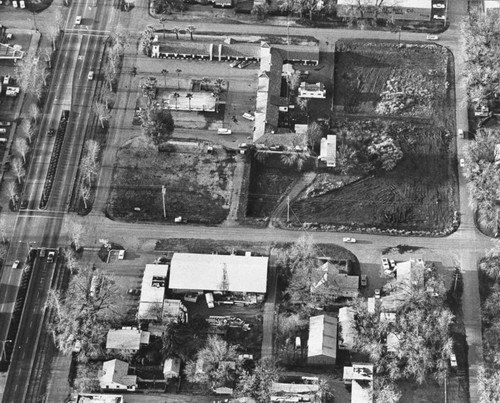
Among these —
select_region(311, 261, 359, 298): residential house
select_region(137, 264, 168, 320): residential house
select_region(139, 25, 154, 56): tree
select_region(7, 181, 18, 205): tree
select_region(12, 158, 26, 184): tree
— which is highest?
select_region(139, 25, 154, 56): tree

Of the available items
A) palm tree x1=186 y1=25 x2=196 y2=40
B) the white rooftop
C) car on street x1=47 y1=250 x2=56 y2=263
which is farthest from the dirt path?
palm tree x1=186 y1=25 x2=196 y2=40

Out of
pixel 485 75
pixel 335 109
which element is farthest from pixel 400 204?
pixel 485 75

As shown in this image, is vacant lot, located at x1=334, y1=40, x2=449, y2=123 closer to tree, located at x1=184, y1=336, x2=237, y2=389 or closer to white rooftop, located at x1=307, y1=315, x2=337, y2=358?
white rooftop, located at x1=307, y1=315, x2=337, y2=358

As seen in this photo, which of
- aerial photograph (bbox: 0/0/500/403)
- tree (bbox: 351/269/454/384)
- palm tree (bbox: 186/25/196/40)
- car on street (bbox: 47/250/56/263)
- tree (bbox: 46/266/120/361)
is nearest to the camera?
tree (bbox: 351/269/454/384)

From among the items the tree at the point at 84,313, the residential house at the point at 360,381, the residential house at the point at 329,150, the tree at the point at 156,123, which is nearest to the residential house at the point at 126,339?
the tree at the point at 84,313

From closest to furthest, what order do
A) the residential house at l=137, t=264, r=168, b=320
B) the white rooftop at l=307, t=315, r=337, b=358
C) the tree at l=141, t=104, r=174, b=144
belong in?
the white rooftop at l=307, t=315, r=337, b=358 → the residential house at l=137, t=264, r=168, b=320 → the tree at l=141, t=104, r=174, b=144

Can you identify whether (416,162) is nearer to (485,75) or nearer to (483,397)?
(485,75)
